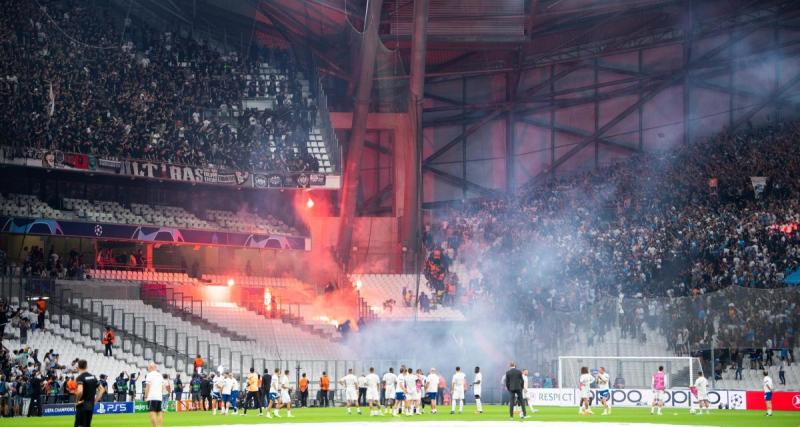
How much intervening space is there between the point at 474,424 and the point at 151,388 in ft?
34.3

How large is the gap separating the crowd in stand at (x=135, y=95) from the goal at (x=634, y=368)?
70.8 feet

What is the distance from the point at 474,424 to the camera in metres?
33.7

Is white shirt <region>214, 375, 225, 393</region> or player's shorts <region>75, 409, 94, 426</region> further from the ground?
white shirt <region>214, 375, 225, 393</region>

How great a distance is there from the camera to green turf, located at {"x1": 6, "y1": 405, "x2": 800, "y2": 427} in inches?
1405

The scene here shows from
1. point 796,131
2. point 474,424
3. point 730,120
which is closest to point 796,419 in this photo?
point 474,424

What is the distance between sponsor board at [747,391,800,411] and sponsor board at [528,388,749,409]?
23cm

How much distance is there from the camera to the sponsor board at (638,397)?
4528 cm

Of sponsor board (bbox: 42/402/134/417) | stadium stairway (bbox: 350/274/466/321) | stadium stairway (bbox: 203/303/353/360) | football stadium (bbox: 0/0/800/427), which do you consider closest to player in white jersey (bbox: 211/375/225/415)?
football stadium (bbox: 0/0/800/427)

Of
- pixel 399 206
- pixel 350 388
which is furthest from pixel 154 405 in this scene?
pixel 399 206

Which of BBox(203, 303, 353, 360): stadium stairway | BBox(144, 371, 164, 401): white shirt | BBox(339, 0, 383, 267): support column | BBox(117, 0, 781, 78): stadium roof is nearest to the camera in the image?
BBox(144, 371, 164, 401): white shirt

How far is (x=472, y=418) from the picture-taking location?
37750 millimetres

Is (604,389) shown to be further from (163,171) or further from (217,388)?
(163,171)

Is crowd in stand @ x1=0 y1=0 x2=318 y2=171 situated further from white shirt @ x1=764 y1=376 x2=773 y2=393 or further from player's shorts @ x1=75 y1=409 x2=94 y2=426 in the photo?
player's shorts @ x1=75 y1=409 x2=94 y2=426

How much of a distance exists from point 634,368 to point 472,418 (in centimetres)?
1135
